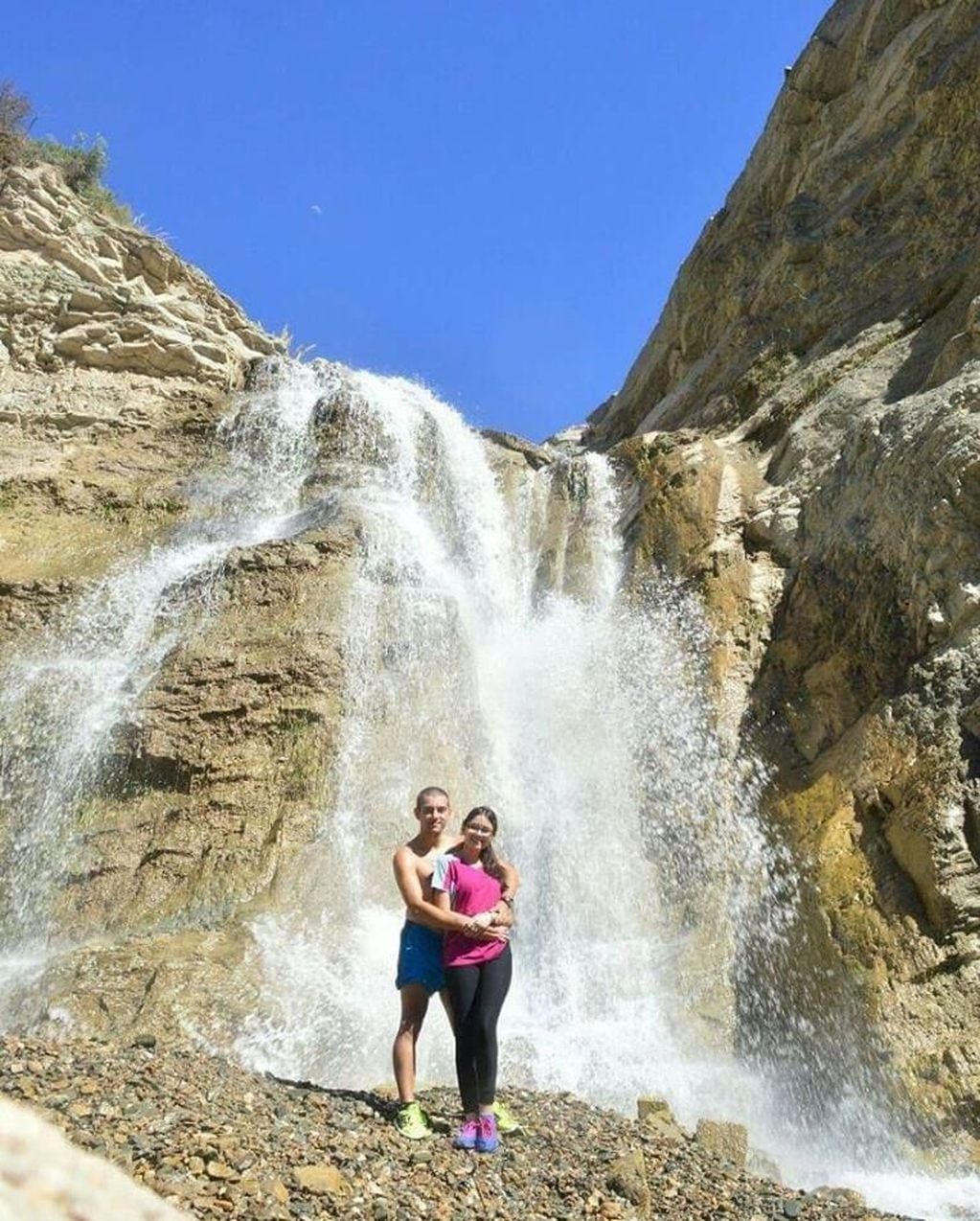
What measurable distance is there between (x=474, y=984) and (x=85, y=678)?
8.94 metres

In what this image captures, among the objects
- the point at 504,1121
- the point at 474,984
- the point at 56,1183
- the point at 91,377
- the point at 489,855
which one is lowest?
the point at 504,1121

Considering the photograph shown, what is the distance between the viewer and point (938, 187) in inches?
722

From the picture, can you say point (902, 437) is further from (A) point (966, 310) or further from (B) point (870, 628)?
(A) point (966, 310)

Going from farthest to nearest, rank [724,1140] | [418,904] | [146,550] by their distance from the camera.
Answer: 1. [146,550]
2. [724,1140]
3. [418,904]

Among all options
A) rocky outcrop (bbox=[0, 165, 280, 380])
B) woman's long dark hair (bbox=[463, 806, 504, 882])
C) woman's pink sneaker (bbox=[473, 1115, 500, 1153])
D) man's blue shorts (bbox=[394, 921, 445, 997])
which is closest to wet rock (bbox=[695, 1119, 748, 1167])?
woman's pink sneaker (bbox=[473, 1115, 500, 1153])

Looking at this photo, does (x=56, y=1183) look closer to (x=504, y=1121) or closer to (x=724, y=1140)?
(x=504, y=1121)

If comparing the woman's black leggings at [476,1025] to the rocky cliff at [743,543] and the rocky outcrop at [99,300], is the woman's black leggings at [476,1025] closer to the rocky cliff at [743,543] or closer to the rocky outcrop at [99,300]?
the rocky cliff at [743,543]

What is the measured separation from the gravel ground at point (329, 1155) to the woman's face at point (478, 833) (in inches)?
56.8

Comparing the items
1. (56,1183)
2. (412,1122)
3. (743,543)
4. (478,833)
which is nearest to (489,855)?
(478,833)

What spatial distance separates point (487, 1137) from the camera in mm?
4930

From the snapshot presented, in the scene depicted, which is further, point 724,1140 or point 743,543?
point 743,543

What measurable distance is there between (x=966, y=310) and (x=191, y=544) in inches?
462

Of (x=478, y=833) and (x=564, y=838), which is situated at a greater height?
(x=564, y=838)

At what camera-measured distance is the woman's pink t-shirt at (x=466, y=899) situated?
5145 mm
